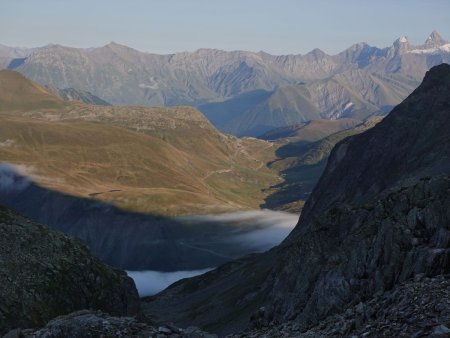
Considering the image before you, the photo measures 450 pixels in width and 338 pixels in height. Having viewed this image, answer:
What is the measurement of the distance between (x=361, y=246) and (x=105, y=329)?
90.9 feet

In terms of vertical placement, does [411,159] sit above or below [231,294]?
above

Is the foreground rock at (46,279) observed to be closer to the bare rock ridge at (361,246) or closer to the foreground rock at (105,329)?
the bare rock ridge at (361,246)

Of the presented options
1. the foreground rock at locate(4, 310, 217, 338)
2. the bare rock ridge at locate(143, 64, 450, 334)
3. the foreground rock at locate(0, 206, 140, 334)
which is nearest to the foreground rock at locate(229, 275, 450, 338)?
the bare rock ridge at locate(143, 64, 450, 334)

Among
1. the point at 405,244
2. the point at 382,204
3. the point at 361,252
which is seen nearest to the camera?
the point at 405,244

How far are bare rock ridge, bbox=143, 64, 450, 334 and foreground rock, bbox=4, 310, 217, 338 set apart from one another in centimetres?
901

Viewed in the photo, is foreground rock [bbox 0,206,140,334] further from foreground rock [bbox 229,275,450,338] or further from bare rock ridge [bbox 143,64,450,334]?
foreground rock [bbox 229,275,450,338]

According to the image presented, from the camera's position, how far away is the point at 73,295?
86.3 meters

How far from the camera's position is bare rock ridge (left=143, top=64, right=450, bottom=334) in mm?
48312

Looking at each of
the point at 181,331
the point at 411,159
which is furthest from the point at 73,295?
the point at 411,159

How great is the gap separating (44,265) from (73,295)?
6.07 meters

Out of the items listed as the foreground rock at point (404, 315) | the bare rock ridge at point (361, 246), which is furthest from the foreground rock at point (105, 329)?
the bare rock ridge at point (361, 246)

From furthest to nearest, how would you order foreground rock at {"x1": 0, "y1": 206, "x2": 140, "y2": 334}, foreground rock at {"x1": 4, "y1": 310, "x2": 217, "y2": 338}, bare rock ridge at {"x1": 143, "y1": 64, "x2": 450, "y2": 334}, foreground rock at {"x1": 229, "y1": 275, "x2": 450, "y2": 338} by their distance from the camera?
foreground rock at {"x1": 0, "y1": 206, "x2": 140, "y2": 334}
bare rock ridge at {"x1": 143, "y1": 64, "x2": 450, "y2": 334}
foreground rock at {"x1": 4, "y1": 310, "x2": 217, "y2": 338}
foreground rock at {"x1": 229, "y1": 275, "x2": 450, "y2": 338}

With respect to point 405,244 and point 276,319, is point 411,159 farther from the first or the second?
point 405,244

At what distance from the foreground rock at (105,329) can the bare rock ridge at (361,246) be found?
9009 mm
